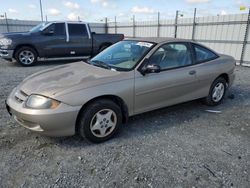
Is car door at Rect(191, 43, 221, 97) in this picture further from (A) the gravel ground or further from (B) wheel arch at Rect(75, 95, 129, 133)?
(B) wheel arch at Rect(75, 95, 129, 133)

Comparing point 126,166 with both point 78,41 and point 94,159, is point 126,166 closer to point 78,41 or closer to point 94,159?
point 94,159

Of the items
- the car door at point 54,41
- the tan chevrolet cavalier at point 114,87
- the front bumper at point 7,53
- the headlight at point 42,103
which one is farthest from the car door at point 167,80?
the front bumper at point 7,53

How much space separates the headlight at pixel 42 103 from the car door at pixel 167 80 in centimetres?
121

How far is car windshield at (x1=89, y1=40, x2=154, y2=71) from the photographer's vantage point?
3.40 metres

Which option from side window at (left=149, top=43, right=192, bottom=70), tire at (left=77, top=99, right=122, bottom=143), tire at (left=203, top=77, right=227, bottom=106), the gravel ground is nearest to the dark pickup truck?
the gravel ground

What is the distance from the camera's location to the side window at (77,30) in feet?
31.0

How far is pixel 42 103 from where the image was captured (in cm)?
267

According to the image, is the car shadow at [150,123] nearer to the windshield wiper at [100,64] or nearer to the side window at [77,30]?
the windshield wiper at [100,64]

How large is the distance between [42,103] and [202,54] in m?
3.12

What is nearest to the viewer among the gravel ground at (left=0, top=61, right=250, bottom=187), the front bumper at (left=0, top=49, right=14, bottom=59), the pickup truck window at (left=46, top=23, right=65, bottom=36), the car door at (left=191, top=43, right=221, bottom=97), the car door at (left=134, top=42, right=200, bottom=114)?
the gravel ground at (left=0, top=61, right=250, bottom=187)

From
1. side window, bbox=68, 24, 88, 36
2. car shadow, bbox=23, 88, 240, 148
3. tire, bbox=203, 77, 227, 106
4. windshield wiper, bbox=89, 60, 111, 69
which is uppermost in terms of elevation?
side window, bbox=68, 24, 88, 36

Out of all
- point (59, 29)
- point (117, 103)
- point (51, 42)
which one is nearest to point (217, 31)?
point (59, 29)

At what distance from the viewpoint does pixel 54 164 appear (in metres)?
2.63

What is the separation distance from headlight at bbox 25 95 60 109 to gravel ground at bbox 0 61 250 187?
25.5 inches
